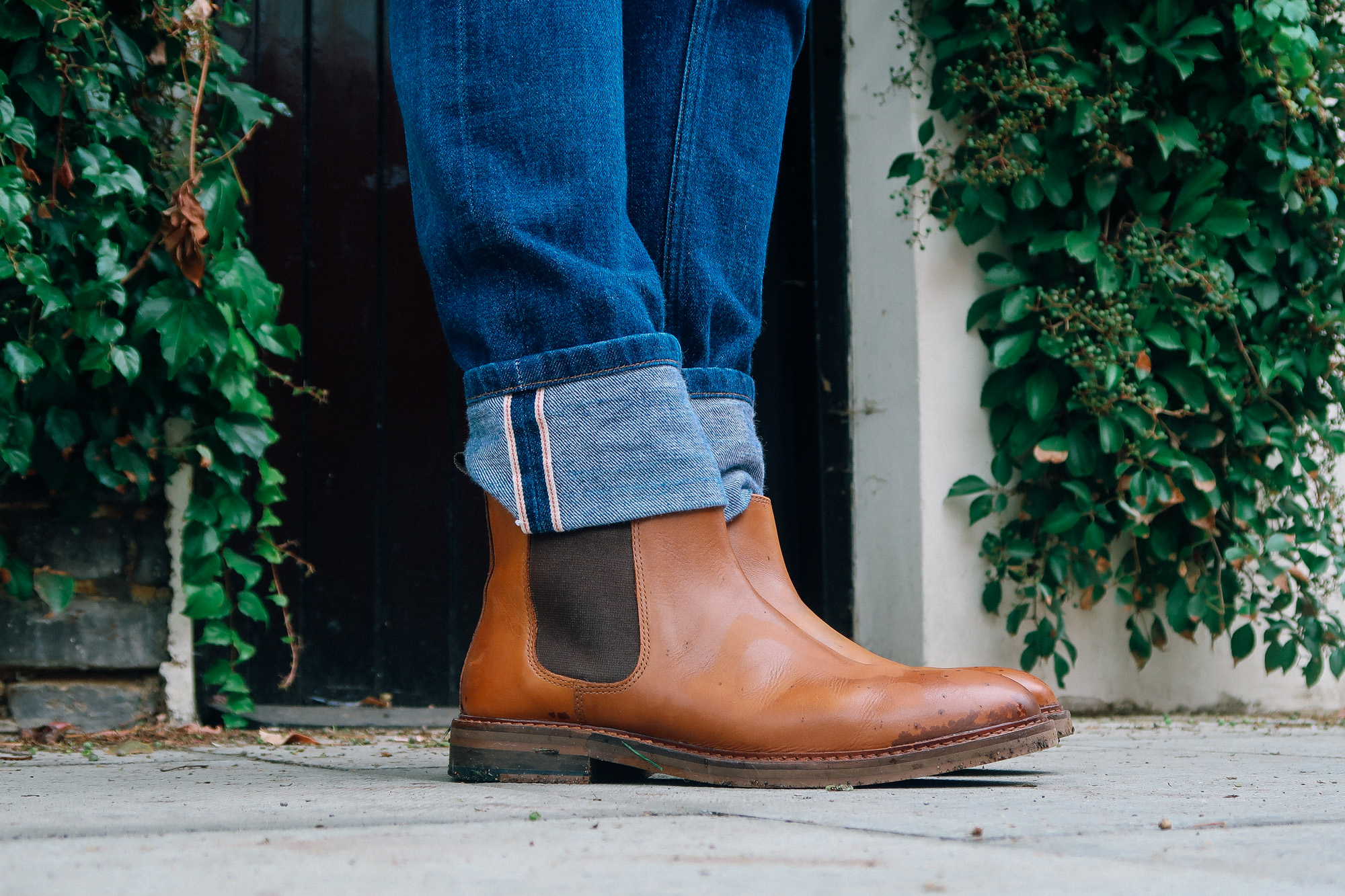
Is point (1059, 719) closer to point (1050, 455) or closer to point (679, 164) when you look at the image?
point (679, 164)

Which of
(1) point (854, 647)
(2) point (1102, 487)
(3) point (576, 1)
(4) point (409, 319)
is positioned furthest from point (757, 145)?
(2) point (1102, 487)

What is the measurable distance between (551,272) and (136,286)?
931 millimetres

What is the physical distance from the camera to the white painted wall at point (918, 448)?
6.46 ft

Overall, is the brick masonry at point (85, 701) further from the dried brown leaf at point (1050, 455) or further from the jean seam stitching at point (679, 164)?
the dried brown leaf at point (1050, 455)

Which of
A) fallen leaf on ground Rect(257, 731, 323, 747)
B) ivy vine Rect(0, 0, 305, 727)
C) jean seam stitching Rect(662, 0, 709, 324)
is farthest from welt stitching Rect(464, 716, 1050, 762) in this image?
ivy vine Rect(0, 0, 305, 727)

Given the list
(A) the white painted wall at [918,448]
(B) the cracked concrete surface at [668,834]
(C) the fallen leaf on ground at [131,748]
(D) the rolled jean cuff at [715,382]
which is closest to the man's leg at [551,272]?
(D) the rolled jean cuff at [715,382]

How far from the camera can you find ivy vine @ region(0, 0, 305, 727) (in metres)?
1.49

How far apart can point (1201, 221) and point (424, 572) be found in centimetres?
146

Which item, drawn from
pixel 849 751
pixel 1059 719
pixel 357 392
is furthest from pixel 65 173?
pixel 1059 719

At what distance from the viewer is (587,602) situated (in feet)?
3.11

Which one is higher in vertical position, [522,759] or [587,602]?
[587,602]

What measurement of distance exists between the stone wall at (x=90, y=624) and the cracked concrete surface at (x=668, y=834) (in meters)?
0.67

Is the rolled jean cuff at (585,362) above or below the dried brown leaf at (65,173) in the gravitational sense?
below

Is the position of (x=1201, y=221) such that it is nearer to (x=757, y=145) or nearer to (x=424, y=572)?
(x=757, y=145)
